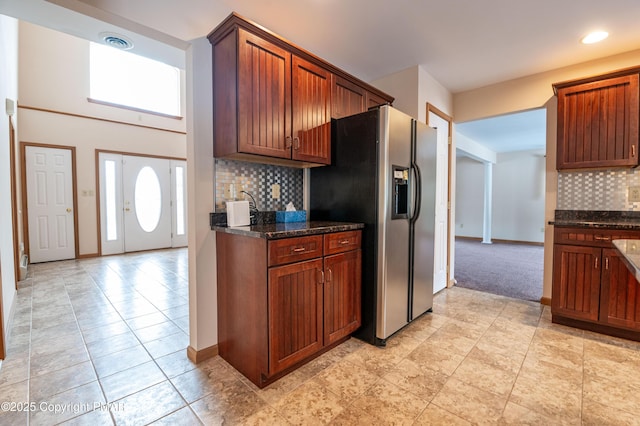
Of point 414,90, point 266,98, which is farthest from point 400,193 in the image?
point 414,90

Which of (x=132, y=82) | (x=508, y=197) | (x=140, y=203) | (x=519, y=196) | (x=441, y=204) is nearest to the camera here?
(x=441, y=204)

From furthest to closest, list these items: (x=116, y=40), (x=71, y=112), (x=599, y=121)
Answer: (x=71, y=112), (x=599, y=121), (x=116, y=40)

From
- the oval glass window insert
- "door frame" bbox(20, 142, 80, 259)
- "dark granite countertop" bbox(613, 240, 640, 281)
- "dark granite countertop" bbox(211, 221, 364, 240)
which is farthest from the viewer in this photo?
the oval glass window insert

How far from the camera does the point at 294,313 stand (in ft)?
5.93

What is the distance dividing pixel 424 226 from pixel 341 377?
61.8 inches

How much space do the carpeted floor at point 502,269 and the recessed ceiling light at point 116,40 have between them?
177 inches

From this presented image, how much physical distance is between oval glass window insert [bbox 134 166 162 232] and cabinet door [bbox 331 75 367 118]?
5223mm

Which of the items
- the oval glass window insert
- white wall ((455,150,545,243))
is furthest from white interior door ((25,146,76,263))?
white wall ((455,150,545,243))

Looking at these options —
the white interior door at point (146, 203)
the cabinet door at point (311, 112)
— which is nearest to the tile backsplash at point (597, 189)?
the cabinet door at point (311, 112)

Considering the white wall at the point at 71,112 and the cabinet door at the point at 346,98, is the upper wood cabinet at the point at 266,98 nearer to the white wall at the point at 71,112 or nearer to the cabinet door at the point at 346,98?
the cabinet door at the point at 346,98

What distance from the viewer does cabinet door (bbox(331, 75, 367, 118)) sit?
8.37ft

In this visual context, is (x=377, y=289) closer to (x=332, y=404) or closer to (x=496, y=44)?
(x=332, y=404)

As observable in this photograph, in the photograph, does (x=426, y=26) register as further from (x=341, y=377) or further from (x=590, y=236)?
(x=341, y=377)

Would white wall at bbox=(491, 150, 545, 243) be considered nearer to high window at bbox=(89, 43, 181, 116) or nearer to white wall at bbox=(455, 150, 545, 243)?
white wall at bbox=(455, 150, 545, 243)
